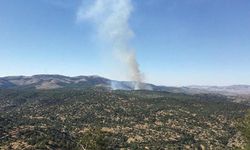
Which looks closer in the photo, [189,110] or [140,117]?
[140,117]

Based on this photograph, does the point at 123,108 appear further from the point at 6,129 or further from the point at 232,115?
the point at 6,129

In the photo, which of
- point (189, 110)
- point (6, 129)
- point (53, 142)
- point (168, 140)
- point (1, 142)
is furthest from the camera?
point (189, 110)

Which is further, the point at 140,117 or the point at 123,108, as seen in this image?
the point at 123,108

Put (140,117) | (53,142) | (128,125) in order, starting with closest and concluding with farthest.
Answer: (53,142) → (128,125) → (140,117)

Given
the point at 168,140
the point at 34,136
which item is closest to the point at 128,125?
the point at 168,140

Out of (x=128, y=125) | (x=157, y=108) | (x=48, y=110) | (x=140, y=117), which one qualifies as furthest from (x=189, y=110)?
(x=48, y=110)

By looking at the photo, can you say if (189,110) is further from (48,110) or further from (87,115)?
(48,110)

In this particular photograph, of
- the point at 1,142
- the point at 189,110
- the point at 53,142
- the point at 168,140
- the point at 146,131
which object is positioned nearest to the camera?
the point at 1,142

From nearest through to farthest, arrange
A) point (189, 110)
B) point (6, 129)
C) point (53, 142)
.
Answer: point (53, 142)
point (6, 129)
point (189, 110)
